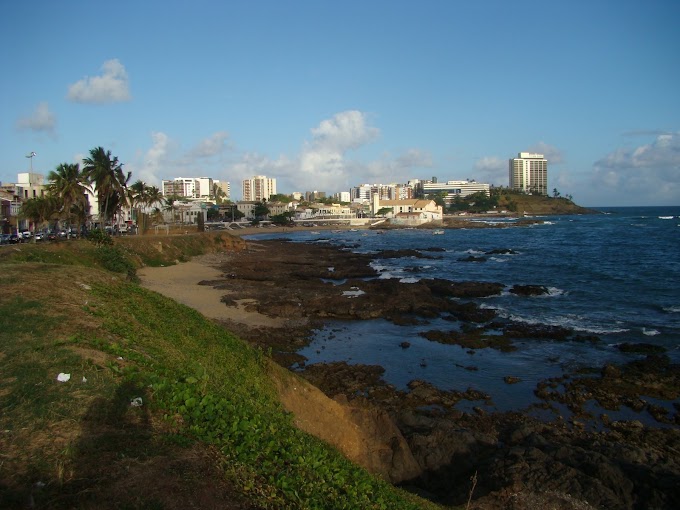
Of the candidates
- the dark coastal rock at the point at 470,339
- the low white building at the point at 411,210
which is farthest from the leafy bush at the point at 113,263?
the low white building at the point at 411,210

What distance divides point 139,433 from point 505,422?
31.3 ft

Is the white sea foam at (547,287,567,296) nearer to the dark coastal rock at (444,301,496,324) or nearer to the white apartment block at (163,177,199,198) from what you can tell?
the dark coastal rock at (444,301,496,324)

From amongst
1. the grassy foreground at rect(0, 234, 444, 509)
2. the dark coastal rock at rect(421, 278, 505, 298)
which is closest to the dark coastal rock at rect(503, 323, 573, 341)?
the dark coastal rock at rect(421, 278, 505, 298)

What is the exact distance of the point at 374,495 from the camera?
5.73 m

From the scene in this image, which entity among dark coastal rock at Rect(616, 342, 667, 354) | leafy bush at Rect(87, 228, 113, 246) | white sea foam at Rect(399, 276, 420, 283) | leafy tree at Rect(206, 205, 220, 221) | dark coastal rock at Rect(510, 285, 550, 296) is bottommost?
dark coastal rock at Rect(616, 342, 667, 354)

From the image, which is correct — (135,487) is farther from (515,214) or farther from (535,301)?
(515,214)

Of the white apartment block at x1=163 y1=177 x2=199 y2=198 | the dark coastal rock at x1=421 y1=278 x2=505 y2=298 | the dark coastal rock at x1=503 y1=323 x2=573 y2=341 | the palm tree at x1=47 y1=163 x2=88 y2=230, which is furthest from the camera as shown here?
the white apartment block at x1=163 y1=177 x2=199 y2=198

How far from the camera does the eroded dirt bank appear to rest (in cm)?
809

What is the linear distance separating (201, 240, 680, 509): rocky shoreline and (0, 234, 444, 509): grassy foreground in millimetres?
2547

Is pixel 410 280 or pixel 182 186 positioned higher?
pixel 182 186

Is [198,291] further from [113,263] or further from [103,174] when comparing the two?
[103,174]

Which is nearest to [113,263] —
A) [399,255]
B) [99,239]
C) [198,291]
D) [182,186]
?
[198,291]

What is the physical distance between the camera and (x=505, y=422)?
12219mm

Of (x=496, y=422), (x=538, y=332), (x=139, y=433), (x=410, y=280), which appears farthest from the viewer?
(x=410, y=280)
